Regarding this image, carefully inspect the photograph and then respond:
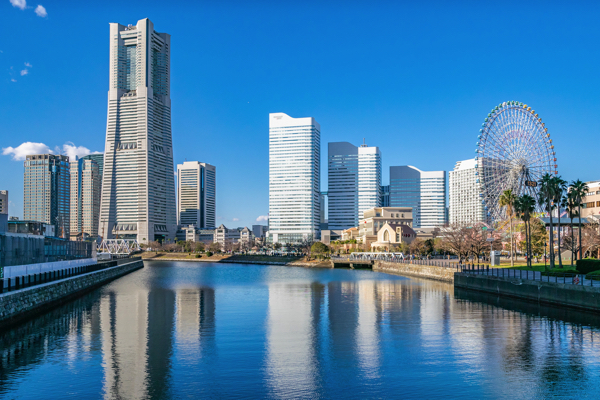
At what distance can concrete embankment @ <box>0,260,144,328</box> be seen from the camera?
41.8m

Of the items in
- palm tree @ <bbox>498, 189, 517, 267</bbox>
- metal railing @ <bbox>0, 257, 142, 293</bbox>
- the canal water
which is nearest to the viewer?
the canal water

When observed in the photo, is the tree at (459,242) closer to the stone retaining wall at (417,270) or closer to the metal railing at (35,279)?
the stone retaining wall at (417,270)

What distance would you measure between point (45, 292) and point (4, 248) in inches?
267

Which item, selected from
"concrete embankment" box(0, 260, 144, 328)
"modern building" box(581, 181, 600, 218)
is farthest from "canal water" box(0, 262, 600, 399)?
"modern building" box(581, 181, 600, 218)

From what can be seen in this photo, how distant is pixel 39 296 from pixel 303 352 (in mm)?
32358

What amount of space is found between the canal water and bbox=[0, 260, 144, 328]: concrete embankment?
1350 millimetres

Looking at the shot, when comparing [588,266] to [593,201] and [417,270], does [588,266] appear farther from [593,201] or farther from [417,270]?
[593,201]

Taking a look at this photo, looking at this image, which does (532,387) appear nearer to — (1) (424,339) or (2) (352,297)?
(1) (424,339)

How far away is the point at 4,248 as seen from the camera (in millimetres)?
49938

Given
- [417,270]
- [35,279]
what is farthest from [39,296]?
[417,270]

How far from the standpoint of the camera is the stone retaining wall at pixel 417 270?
8971 centimetres

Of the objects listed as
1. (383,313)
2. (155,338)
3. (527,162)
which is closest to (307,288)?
(383,313)

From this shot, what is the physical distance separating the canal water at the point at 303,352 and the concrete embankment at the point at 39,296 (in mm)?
1350

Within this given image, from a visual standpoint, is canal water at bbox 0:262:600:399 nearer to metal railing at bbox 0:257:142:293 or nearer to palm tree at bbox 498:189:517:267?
metal railing at bbox 0:257:142:293
